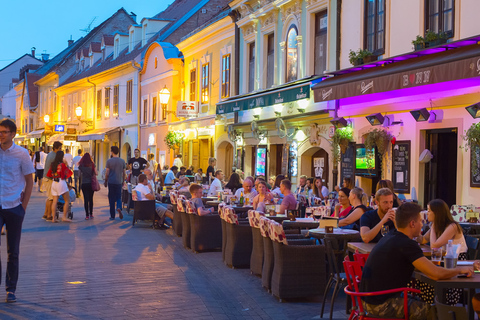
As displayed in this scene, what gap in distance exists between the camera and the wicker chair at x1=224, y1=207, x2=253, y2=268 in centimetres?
1056

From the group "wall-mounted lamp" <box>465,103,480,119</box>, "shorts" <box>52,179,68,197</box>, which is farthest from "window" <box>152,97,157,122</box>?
"wall-mounted lamp" <box>465,103,480,119</box>

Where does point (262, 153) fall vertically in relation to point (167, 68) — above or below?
below

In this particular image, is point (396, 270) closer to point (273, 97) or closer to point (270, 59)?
point (273, 97)

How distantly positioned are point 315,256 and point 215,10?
98.4 feet

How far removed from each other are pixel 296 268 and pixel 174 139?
24.1 metres

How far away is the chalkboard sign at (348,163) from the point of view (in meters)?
17.5

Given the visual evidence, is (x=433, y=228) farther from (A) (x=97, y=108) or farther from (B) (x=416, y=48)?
(A) (x=97, y=108)

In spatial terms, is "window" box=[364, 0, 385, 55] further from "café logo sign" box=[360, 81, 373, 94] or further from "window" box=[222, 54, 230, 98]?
"window" box=[222, 54, 230, 98]

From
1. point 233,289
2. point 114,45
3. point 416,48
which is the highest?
point 114,45

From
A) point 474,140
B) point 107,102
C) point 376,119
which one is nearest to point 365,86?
point 376,119

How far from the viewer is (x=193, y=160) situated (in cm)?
3111

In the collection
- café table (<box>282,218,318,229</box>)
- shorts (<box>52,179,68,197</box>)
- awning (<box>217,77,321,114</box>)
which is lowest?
café table (<box>282,218,318,229</box>)

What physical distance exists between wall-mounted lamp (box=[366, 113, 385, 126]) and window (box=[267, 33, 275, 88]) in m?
7.12

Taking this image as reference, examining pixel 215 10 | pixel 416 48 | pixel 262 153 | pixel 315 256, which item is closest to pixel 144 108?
pixel 215 10
